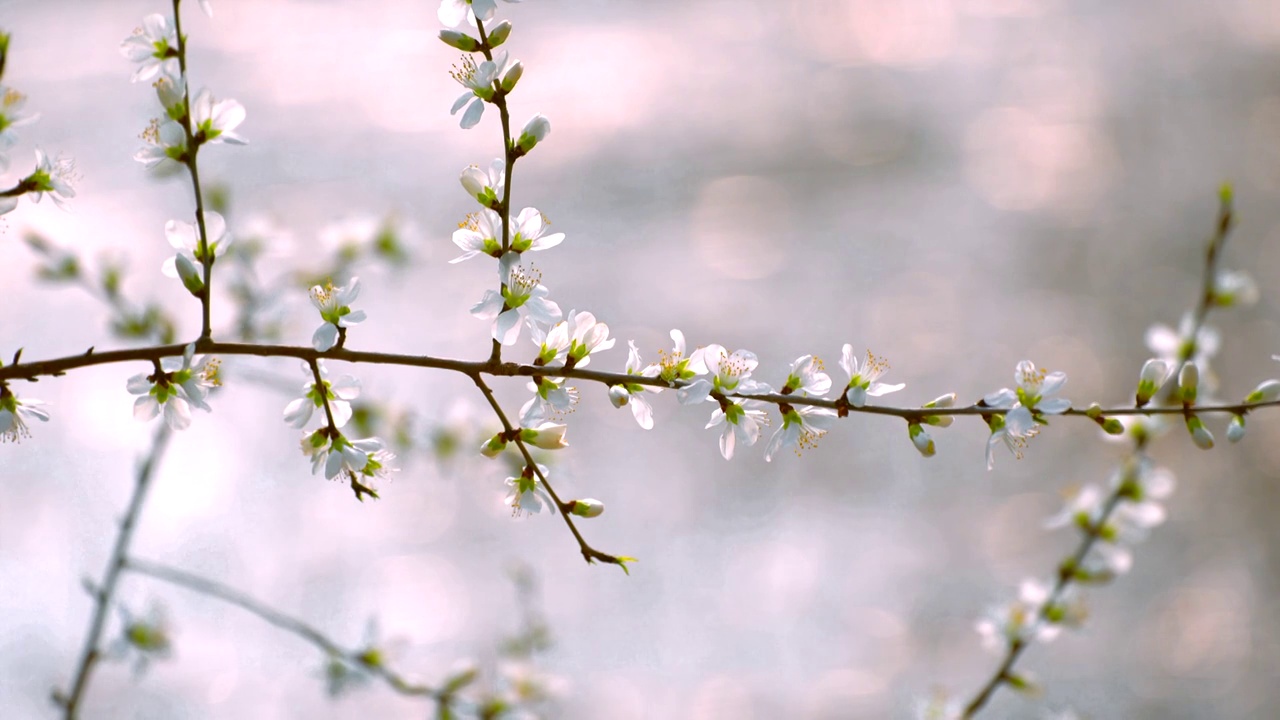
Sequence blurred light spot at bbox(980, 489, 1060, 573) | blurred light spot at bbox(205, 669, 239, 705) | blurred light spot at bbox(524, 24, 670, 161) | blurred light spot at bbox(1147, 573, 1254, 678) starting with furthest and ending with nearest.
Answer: blurred light spot at bbox(524, 24, 670, 161) → blurred light spot at bbox(980, 489, 1060, 573) → blurred light spot at bbox(1147, 573, 1254, 678) → blurred light spot at bbox(205, 669, 239, 705)

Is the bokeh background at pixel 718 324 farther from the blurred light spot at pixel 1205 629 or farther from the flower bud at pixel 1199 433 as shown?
the flower bud at pixel 1199 433

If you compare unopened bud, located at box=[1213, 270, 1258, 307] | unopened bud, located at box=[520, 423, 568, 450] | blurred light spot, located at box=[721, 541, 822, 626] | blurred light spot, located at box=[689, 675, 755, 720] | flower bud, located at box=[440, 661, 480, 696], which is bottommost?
unopened bud, located at box=[520, 423, 568, 450]

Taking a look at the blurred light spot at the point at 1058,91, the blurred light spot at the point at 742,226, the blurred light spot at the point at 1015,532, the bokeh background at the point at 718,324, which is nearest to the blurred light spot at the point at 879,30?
the bokeh background at the point at 718,324

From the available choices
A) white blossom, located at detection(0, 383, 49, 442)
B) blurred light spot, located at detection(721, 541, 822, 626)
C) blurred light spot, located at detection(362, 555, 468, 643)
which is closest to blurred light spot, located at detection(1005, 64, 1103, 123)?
blurred light spot, located at detection(721, 541, 822, 626)

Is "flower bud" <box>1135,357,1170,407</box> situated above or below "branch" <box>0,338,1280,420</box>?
above

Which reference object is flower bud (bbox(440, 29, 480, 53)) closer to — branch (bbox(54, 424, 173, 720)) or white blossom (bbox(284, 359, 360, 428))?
white blossom (bbox(284, 359, 360, 428))

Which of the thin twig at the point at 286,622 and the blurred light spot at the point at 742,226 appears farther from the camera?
the blurred light spot at the point at 742,226
